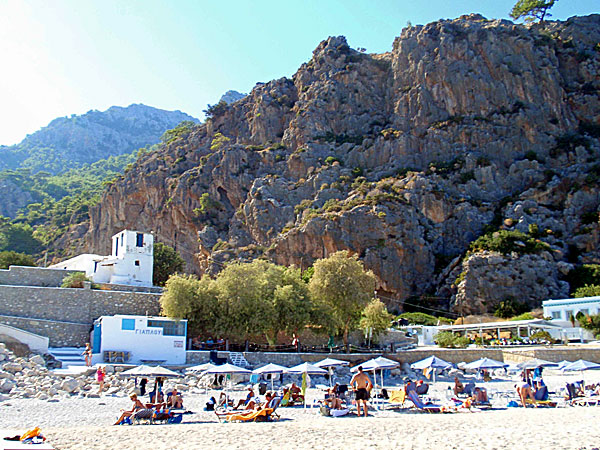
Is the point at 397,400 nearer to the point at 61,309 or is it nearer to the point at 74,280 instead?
the point at 61,309

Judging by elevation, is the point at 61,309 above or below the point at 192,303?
below

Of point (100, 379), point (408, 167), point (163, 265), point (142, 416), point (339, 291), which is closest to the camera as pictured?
point (142, 416)

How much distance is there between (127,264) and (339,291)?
61.9 ft

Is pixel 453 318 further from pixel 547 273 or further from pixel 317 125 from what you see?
pixel 317 125

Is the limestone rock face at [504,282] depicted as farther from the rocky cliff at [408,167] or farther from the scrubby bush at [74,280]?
the scrubby bush at [74,280]

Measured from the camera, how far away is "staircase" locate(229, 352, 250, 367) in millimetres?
32062

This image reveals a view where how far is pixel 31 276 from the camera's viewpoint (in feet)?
129

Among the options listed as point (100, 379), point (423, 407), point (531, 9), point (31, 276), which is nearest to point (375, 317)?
point (100, 379)

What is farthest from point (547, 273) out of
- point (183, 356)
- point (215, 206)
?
point (215, 206)

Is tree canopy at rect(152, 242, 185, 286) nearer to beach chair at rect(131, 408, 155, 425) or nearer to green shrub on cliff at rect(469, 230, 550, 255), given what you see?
green shrub on cliff at rect(469, 230, 550, 255)

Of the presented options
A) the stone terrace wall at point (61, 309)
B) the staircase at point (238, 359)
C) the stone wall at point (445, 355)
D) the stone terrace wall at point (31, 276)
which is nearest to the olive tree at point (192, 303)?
the stone wall at point (445, 355)

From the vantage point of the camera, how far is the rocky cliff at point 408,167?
→ 60188mm

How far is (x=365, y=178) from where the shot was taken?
238 ft

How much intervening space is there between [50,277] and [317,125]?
50547mm
